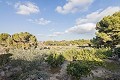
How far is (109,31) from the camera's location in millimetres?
37406

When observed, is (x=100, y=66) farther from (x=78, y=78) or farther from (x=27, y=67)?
(x=27, y=67)

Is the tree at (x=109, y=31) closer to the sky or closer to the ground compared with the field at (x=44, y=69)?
closer to the sky

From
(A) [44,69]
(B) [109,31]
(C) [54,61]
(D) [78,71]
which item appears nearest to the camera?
(D) [78,71]

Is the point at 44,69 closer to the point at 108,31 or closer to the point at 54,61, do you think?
the point at 54,61

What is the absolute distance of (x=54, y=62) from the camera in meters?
18.6

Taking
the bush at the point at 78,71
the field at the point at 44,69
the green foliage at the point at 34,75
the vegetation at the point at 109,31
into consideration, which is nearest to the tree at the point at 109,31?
the vegetation at the point at 109,31

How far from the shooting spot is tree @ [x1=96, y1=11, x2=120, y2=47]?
36.3 m

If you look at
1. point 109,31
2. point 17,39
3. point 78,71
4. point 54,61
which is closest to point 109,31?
point 109,31

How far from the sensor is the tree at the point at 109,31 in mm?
36312

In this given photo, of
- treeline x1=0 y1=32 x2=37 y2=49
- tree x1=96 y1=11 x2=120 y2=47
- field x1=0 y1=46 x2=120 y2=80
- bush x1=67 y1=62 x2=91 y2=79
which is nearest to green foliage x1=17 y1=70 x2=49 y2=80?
field x1=0 y1=46 x2=120 y2=80

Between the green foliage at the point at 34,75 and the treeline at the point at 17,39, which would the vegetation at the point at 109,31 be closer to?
the green foliage at the point at 34,75

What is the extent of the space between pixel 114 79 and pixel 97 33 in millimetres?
21914

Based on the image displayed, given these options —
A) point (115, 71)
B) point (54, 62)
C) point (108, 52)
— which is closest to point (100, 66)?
point (115, 71)

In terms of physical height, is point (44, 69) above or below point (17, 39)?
below
